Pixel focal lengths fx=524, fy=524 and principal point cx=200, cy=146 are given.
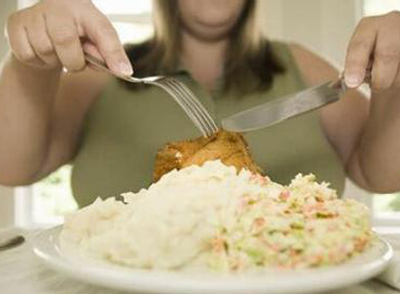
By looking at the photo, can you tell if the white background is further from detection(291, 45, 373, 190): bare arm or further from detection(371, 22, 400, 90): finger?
detection(371, 22, 400, 90): finger

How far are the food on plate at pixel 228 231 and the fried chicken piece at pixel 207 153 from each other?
0.22 meters

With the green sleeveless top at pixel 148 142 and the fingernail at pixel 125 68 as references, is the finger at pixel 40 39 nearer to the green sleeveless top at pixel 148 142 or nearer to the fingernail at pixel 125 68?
the fingernail at pixel 125 68

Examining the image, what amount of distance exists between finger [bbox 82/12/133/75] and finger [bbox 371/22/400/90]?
335 mm

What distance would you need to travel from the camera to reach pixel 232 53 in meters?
1.42

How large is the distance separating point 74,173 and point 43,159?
0.31ft

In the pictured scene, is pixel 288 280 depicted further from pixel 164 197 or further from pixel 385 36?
pixel 385 36

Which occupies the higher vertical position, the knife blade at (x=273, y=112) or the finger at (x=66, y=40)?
the finger at (x=66, y=40)

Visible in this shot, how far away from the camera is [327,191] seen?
20.1 inches

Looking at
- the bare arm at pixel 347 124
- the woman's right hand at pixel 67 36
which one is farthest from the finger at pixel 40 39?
the bare arm at pixel 347 124

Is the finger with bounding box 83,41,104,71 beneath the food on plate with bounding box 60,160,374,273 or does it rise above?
above

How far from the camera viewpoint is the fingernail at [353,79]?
2.19 feet

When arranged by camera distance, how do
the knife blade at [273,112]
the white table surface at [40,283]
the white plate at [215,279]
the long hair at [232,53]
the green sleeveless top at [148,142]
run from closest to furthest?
the white plate at [215,279] < the white table surface at [40,283] < the knife blade at [273,112] < the green sleeveless top at [148,142] < the long hair at [232,53]

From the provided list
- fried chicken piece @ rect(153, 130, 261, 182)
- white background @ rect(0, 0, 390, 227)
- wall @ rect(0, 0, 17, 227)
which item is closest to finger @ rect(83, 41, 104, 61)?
fried chicken piece @ rect(153, 130, 261, 182)

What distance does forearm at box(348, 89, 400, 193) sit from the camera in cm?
108
